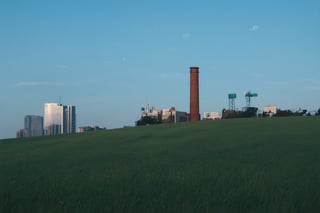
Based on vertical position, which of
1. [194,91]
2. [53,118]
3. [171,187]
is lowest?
[171,187]

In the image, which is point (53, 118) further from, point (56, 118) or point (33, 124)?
point (33, 124)

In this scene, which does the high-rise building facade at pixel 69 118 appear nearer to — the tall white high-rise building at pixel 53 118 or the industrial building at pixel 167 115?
the tall white high-rise building at pixel 53 118

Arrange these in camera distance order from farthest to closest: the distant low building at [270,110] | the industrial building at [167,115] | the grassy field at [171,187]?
the industrial building at [167,115], the distant low building at [270,110], the grassy field at [171,187]

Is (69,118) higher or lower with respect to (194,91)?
lower

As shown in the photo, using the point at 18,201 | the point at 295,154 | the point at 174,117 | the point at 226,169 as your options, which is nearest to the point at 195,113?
the point at 174,117

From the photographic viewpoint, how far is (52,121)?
90.4 metres

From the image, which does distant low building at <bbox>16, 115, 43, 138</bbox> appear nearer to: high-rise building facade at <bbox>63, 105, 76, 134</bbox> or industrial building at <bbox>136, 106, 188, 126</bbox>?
high-rise building facade at <bbox>63, 105, 76, 134</bbox>

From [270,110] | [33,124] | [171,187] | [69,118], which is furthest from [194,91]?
[33,124]

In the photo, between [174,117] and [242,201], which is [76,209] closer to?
[242,201]

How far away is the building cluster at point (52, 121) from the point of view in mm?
90062

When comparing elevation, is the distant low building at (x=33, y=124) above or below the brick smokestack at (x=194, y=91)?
below

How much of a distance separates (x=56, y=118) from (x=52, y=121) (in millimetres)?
952

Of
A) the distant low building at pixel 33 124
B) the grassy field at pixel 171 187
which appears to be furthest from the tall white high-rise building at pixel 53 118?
the grassy field at pixel 171 187

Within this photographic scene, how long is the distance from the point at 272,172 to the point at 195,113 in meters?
46.8
